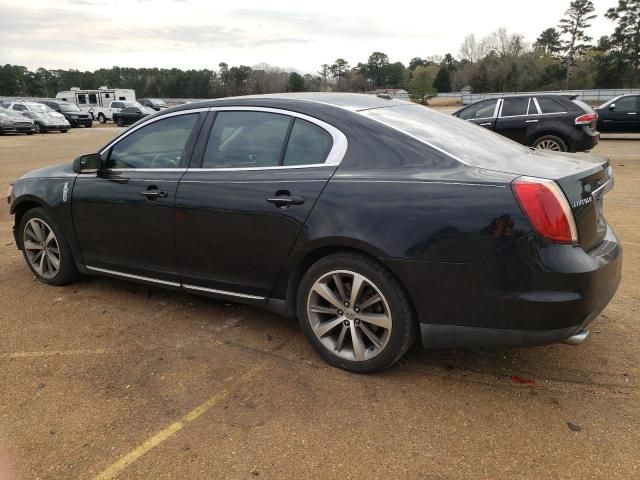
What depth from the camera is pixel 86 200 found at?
4.33m

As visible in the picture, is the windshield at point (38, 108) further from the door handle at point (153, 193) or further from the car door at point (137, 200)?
the door handle at point (153, 193)

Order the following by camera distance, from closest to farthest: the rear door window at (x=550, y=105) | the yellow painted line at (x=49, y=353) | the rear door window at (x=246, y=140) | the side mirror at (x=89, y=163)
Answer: the rear door window at (x=246, y=140)
the yellow painted line at (x=49, y=353)
the side mirror at (x=89, y=163)
the rear door window at (x=550, y=105)

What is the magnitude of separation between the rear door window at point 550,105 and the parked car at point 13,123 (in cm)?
2499

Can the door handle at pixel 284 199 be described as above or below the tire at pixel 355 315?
above

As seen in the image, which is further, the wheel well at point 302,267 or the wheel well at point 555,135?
the wheel well at point 555,135

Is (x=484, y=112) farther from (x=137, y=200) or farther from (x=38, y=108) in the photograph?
(x=38, y=108)

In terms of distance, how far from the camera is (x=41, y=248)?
4859 millimetres

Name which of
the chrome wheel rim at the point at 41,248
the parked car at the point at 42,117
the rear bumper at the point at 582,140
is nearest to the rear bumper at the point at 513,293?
the chrome wheel rim at the point at 41,248

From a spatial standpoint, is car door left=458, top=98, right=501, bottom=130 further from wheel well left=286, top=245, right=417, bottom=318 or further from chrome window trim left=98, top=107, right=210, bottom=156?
wheel well left=286, top=245, right=417, bottom=318

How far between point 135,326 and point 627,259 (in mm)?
4347

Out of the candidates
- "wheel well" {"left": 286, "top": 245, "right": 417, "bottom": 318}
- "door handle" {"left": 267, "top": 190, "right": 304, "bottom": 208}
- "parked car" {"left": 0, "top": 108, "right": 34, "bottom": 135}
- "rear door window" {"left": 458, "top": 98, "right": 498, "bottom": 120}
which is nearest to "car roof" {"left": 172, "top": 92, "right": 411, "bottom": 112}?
"door handle" {"left": 267, "top": 190, "right": 304, "bottom": 208}

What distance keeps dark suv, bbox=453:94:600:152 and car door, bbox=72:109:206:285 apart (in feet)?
31.6

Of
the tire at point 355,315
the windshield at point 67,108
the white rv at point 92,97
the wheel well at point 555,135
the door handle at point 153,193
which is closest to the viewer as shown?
the tire at point 355,315

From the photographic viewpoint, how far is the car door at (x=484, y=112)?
12477 mm
